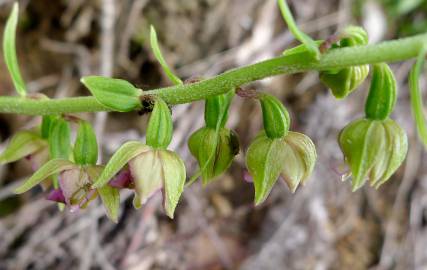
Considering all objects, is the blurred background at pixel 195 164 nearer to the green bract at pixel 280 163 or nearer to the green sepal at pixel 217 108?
the green sepal at pixel 217 108

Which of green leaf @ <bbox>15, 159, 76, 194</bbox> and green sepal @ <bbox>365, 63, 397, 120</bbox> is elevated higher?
green leaf @ <bbox>15, 159, 76, 194</bbox>

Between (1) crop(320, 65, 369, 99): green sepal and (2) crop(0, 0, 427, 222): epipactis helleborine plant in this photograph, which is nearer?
(2) crop(0, 0, 427, 222): epipactis helleborine plant

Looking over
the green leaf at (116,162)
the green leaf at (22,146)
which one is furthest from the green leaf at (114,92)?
the green leaf at (22,146)

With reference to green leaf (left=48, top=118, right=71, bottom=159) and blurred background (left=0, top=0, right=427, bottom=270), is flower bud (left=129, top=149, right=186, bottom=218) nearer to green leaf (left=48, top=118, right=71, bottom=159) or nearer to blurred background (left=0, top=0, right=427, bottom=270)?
green leaf (left=48, top=118, right=71, bottom=159)

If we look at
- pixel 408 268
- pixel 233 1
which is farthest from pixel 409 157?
pixel 233 1

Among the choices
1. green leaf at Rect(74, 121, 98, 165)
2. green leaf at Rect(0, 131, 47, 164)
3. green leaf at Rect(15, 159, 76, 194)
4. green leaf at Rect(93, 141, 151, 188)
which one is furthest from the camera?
green leaf at Rect(0, 131, 47, 164)

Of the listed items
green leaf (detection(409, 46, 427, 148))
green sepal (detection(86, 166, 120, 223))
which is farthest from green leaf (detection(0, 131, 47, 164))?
green leaf (detection(409, 46, 427, 148))

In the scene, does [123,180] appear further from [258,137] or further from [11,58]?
[11,58]
